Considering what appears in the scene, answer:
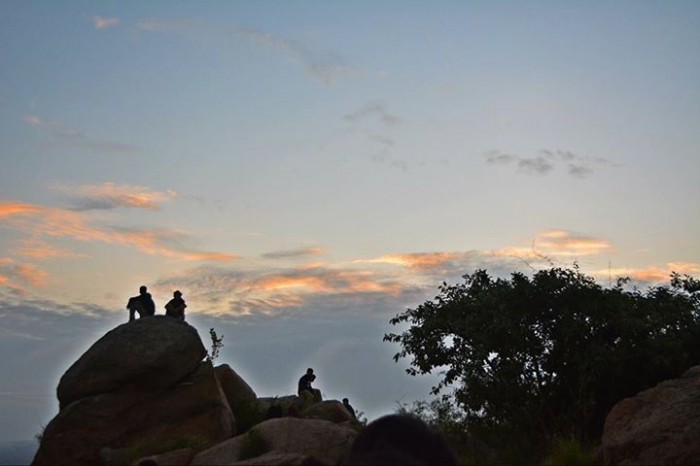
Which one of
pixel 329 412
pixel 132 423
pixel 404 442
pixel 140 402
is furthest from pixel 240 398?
pixel 404 442

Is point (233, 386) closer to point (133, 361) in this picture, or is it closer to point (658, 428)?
point (133, 361)

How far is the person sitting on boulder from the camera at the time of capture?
31.7m

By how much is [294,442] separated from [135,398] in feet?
26.5

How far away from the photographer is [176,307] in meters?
28.1

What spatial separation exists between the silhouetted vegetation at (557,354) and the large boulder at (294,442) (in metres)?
5.10

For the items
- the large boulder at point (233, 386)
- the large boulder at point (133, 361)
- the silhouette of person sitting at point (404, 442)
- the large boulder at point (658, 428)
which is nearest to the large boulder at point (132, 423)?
the large boulder at point (133, 361)

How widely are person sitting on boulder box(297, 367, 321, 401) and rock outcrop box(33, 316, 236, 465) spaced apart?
587cm

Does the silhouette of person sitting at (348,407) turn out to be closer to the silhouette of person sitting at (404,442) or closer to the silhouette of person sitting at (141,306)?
the silhouette of person sitting at (141,306)

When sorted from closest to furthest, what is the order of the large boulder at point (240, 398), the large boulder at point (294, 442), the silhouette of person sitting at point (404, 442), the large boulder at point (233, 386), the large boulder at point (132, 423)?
the silhouette of person sitting at point (404, 442) → the large boulder at point (294, 442) → the large boulder at point (132, 423) → the large boulder at point (240, 398) → the large boulder at point (233, 386)

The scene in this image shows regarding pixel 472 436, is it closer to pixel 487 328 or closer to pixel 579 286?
pixel 487 328

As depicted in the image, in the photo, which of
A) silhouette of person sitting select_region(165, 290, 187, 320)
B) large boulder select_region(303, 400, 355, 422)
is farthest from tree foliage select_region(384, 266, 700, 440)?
silhouette of person sitting select_region(165, 290, 187, 320)

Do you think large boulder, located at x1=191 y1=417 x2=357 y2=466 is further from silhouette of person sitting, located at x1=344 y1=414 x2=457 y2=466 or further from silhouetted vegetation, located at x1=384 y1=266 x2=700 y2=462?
silhouette of person sitting, located at x1=344 y1=414 x2=457 y2=466

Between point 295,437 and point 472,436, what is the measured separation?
5.71 metres

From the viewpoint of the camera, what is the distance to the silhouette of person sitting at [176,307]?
27.9m
